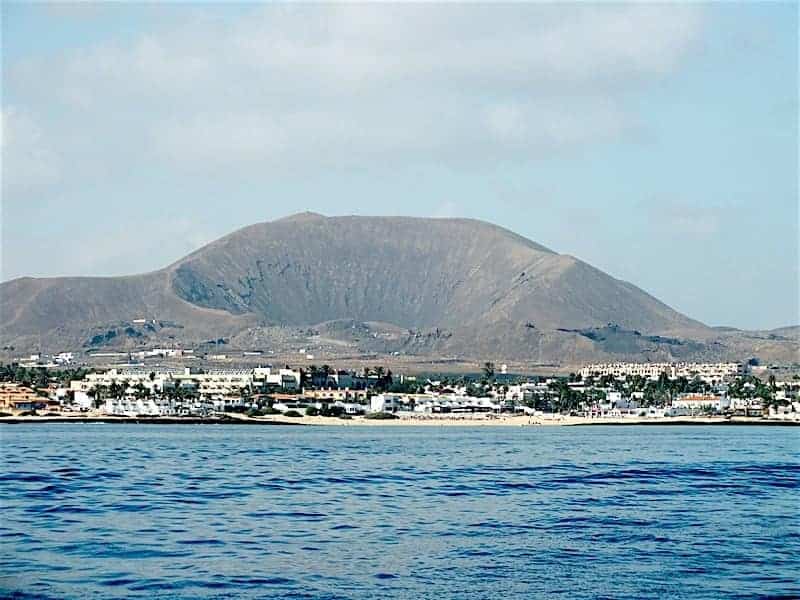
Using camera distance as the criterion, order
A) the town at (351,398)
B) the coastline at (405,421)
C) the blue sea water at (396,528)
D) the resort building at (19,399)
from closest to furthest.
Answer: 1. the blue sea water at (396,528)
2. the coastline at (405,421)
3. the resort building at (19,399)
4. the town at (351,398)

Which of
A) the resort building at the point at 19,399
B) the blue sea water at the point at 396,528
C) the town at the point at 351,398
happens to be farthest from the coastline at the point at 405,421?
the blue sea water at the point at 396,528

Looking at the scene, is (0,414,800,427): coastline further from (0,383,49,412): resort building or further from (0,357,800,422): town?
(0,383,49,412): resort building

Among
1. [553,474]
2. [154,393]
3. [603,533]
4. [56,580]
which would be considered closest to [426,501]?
[603,533]

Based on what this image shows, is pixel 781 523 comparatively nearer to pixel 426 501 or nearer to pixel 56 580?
pixel 426 501

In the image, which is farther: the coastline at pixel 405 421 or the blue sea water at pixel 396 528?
the coastline at pixel 405 421

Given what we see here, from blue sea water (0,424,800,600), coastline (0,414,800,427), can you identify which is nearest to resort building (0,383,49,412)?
coastline (0,414,800,427)

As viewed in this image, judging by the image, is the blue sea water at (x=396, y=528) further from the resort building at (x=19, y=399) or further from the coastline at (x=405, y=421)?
the resort building at (x=19, y=399)

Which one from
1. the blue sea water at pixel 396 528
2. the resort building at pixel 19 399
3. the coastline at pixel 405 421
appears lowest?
the coastline at pixel 405 421
